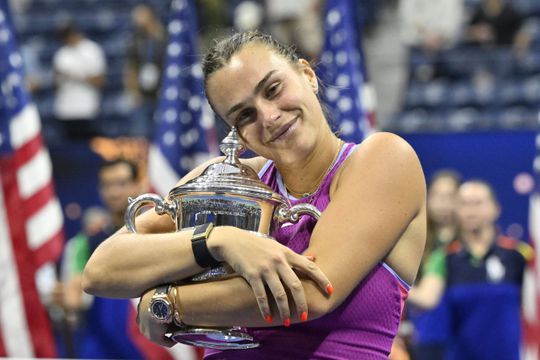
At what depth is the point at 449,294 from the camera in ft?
17.8

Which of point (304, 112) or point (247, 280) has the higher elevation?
point (304, 112)

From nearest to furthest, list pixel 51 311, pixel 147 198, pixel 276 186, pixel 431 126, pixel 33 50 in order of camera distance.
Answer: pixel 147 198 → pixel 276 186 → pixel 51 311 → pixel 431 126 → pixel 33 50

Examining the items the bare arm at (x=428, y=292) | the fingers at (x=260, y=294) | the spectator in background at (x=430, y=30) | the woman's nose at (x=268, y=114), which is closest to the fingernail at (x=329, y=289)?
the fingers at (x=260, y=294)

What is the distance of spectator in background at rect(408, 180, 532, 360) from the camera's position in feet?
17.5

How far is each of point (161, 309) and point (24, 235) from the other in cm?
372

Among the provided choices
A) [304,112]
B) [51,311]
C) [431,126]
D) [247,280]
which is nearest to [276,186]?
[304,112]

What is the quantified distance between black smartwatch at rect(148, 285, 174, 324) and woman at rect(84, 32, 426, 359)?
0.05 ft

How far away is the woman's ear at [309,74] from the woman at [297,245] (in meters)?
0.03

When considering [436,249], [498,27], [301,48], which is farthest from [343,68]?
[498,27]

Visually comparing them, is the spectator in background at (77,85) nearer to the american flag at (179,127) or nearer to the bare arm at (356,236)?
the american flag at (179,127)

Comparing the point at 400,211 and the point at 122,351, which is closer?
the point at 400,211

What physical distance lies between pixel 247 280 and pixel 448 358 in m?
3.99

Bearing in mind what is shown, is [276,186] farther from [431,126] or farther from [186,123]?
[431,126]

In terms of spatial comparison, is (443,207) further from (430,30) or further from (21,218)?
(430,30)
